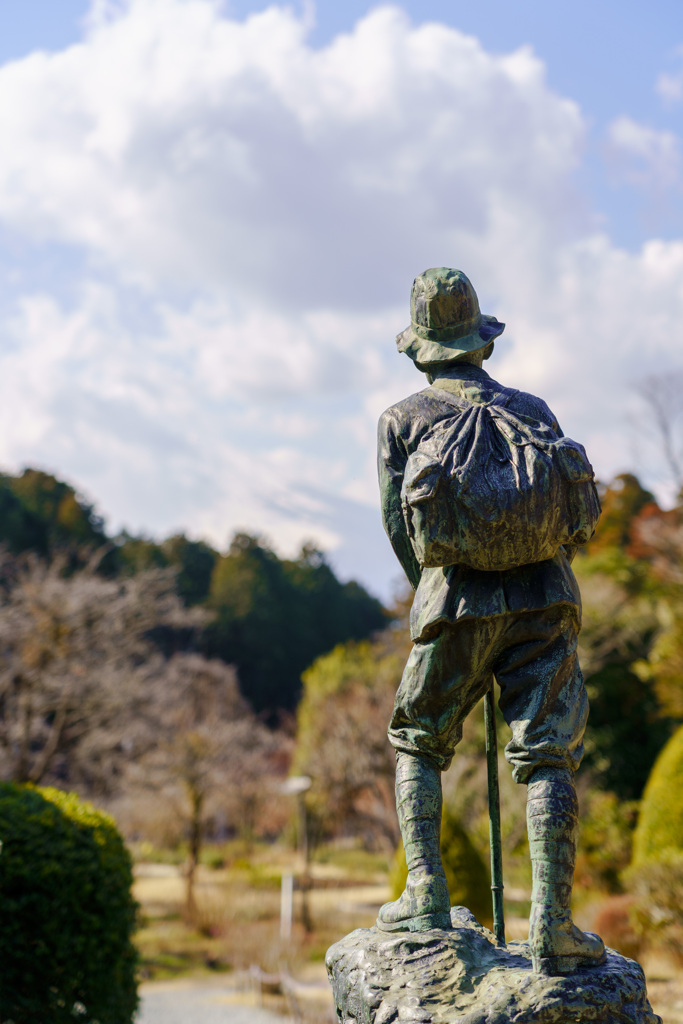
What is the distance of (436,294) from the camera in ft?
10.5

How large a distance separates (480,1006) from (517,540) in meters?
1.38

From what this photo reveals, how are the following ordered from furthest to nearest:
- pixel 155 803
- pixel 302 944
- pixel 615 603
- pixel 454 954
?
pixel 615 603 → pixel 155 803 → pixel 302 944 → pixel 454 954

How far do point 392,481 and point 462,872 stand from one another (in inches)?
236

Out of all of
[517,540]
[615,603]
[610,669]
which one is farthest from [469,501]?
[615,603]

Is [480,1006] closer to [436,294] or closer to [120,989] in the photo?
[436,294]

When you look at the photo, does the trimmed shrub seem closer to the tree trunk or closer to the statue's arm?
the statue's arm

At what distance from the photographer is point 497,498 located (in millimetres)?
2809

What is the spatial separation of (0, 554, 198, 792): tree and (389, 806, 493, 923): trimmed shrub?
22.0 feet

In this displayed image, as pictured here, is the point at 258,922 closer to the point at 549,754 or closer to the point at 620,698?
the point at 620,698

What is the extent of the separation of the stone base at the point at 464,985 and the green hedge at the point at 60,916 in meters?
2.57

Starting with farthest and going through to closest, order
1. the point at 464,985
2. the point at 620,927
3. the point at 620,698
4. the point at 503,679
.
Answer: the point at 620,698, the point at 620,927, the point at 503,679, the point at 464,985

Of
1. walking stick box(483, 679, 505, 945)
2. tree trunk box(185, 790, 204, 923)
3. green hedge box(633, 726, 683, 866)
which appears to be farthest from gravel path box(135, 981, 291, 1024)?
walking stick box(483, 679, 505, 945)

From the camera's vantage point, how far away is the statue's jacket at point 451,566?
2988 mm

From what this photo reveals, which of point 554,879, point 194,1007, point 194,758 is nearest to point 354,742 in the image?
point 194,758
